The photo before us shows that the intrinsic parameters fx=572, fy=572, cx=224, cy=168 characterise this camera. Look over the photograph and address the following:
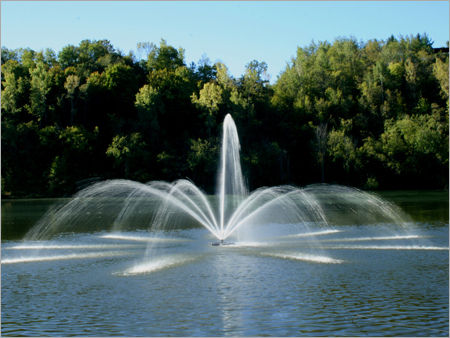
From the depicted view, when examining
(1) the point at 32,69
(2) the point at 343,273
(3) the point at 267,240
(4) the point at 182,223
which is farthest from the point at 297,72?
(2) the point at 343,273

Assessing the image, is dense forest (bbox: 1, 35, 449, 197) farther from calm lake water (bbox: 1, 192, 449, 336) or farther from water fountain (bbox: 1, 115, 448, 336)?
calm lake water (bbox: 1, 192, 449, 336)

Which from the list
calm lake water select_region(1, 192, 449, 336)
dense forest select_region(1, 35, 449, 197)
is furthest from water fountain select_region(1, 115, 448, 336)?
dense forest select_region(1, 35, 449, 197)

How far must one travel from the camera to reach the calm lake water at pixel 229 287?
38.0 feet

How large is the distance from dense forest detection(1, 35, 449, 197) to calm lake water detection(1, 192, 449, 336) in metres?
44.4

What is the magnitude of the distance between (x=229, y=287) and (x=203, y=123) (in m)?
60.9

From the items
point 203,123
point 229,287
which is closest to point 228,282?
point 229,287

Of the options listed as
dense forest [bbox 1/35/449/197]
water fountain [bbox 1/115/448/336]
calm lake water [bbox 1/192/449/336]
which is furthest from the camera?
dense forest [bbox 1/35/449/197]

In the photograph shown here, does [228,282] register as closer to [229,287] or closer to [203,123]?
[229,287]

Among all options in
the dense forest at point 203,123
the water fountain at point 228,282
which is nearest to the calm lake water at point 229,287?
the water fountain at point 228,282

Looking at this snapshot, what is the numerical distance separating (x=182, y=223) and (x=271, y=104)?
163 ft

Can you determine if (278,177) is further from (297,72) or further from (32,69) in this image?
(32,69)

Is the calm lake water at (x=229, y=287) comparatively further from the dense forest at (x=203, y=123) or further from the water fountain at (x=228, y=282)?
the dense forest at (x=203, y=123)

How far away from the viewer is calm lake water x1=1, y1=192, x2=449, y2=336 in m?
11.6

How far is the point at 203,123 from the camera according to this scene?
7500 centimetres
